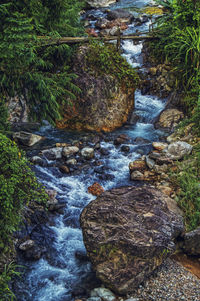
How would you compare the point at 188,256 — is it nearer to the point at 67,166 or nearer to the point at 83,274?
the point at 83,274

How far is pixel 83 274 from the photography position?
4453mm

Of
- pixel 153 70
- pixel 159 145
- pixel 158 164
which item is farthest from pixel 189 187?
pixel 153 70

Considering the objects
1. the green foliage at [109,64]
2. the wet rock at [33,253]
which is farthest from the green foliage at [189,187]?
the green foliage at [109,64]

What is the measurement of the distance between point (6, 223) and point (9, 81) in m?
3.25

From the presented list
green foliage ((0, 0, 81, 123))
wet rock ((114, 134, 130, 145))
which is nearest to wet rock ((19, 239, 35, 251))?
green foliage ((0, 0, 81, 123))

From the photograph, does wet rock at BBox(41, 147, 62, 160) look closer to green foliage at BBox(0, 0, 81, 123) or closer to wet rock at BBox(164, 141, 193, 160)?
green foliage at BBox(0, 0, 81, 123)

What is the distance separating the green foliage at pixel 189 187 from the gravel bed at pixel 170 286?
3.29ft

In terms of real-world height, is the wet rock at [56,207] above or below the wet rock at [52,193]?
below

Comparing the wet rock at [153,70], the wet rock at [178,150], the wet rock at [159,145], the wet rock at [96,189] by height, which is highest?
the wet rock at [153,70]

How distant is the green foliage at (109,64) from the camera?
29.3 ft

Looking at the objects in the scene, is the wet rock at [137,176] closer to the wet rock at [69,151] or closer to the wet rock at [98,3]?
the wet rock at [69,151]

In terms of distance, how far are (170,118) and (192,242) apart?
17.0 ft

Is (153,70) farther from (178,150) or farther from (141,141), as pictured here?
(178,150)

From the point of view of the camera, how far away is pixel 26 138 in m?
7.79
